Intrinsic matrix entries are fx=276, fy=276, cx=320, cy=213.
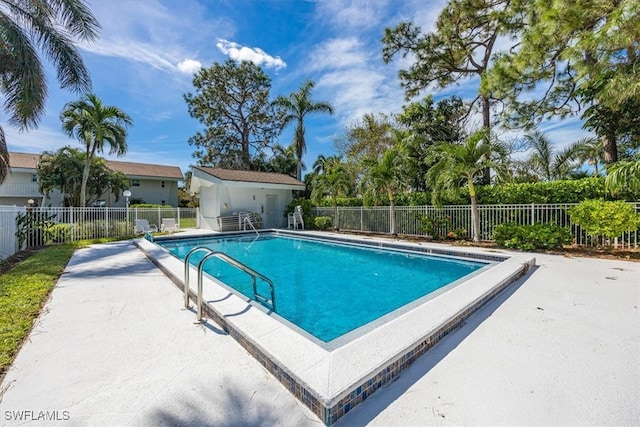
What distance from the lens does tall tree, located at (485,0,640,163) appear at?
7.88 m

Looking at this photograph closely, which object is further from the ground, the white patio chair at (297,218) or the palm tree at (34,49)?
the palm tree at (34,49)

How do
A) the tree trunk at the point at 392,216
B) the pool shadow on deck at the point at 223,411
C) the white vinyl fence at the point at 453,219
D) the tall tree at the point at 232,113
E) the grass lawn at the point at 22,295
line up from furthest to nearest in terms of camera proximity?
the tall tree at the point at 232,113
the tree trunk at the point at 392,216
the white vinyl fence at the point at 453,219
the grass lawn at the point at 22,295
the pool shadow on deck at the point at 223,411

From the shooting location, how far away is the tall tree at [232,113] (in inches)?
Result: 1149

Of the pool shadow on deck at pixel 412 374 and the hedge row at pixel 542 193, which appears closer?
the pool shadow on deck at pixel 412 374

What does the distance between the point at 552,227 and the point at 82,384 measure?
12.0 m

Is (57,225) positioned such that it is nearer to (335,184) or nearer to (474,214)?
(335,184)

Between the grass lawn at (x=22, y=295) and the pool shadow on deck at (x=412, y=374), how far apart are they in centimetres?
334

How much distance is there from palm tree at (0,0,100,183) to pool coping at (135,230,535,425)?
31.9ft

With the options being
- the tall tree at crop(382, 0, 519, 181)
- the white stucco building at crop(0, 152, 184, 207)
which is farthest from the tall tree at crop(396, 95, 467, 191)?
the white stucco building at crop(0, 152, 184, 207)

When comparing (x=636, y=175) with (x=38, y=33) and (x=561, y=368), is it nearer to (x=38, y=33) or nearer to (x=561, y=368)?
(x=561, y=368)

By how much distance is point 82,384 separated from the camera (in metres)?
2.51

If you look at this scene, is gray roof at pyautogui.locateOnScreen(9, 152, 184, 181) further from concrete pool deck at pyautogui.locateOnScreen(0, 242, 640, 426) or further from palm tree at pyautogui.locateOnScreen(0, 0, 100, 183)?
concrete pool deck at pyautogui.locateOnScreen(0, 242, 640, 426)

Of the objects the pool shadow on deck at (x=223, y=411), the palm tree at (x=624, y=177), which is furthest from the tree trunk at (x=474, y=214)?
the pool shadow on deck at (x=223, y=411)

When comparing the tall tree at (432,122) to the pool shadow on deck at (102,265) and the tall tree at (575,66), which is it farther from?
the pool shadow on deck at (102,265)
